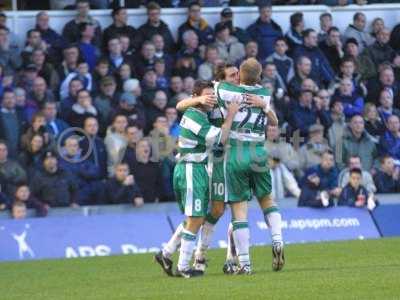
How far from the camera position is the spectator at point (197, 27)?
81.8ft

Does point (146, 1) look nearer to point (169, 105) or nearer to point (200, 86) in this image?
point (169, 105)

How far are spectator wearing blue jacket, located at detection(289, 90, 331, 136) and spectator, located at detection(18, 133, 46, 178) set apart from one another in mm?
5195

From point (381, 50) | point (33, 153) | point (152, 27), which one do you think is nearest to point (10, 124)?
point (33, 153)

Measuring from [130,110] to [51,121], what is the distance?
1.48 m

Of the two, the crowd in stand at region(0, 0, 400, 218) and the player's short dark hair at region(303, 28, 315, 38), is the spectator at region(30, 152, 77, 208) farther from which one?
the player's short dark hair at region(303, 28, 315, 38)

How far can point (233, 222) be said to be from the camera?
15.1 meters

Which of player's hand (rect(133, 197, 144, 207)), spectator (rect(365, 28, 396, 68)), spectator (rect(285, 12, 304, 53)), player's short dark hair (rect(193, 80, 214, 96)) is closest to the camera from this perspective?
player's short dark hair (rect(193, 80, 214, 96))

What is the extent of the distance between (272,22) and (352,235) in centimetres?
508

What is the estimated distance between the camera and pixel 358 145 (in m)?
24.5

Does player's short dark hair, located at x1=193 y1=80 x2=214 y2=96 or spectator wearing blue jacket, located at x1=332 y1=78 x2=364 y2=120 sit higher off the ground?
player's short dark hair, located at x1=193 y1=80 x2=214 y2=96

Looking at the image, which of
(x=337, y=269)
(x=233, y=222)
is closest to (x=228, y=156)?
(x=233, y=222)

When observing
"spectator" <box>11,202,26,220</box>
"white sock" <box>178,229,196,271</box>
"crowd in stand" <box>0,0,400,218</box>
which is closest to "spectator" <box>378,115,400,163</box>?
"crowd in stand" <box>0,0,400,218</box>

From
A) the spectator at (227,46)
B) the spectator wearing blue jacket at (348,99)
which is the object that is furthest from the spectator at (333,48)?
the spectator at (227,46)

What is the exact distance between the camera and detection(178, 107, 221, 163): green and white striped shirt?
14945 millimetres
